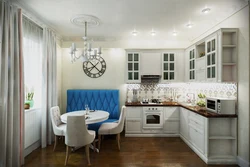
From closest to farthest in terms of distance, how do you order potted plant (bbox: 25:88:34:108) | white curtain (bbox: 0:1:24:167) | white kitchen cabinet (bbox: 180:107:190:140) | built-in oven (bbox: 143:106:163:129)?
white curtain (bbox: 0:1:24:167) < potted plant (bbox: 25:88:34:108) < white kitchen cabinet (bbox: 180:107:190:140) < built-in oven (bbox: 143:106:163:129)

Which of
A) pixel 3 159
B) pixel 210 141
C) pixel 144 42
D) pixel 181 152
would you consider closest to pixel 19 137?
pixel 3 159

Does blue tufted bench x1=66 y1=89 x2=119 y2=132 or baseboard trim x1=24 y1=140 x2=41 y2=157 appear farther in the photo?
blue tufted bench x1=66 y1=89 x2=119 y2=132

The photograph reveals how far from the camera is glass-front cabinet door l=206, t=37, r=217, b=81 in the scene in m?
2.78

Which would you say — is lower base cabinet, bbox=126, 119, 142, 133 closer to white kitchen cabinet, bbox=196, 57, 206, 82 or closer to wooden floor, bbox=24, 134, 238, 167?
wooden floor, bbox=24, 134, 238, 167

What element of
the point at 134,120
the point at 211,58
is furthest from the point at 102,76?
the point at 211,58

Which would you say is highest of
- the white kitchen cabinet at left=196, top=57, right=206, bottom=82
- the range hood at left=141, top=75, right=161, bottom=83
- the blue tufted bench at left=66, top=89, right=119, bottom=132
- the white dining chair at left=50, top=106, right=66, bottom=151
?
the white kitchen cabinet at left=196, top=57, right=206, bottom=82

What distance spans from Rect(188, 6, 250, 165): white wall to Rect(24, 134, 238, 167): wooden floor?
2.44 ft

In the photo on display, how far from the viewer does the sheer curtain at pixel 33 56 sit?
2.96 m

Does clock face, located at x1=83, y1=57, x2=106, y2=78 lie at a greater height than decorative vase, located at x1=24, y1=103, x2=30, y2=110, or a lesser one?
greater

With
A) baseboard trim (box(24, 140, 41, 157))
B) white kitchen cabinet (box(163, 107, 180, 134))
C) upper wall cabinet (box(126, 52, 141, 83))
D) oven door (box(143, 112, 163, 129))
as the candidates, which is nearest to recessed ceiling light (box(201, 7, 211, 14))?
upper wall cabinet (box(126, 52, 141, 83))

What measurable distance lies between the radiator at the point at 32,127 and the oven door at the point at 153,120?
256cm

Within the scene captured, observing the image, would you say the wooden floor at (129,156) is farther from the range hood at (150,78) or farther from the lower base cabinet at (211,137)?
the range hood at (150,78)

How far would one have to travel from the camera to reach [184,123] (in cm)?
359

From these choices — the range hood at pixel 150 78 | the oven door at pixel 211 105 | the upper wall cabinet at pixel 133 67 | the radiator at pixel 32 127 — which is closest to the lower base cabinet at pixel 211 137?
the oven door at pixel 211 105
